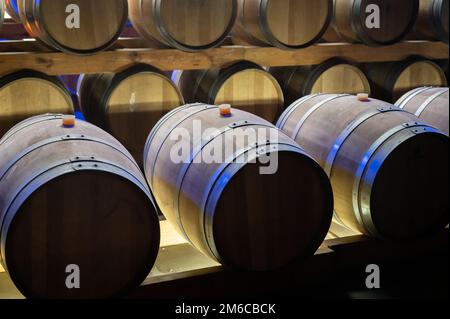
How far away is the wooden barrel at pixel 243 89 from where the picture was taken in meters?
4.30

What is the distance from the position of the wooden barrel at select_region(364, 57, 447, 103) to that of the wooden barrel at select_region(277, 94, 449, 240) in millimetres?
1374

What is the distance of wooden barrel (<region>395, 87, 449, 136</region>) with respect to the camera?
152 inches

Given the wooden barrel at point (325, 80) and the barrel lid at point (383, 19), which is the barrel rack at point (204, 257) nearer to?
the wooden barrel at point (325, 80)

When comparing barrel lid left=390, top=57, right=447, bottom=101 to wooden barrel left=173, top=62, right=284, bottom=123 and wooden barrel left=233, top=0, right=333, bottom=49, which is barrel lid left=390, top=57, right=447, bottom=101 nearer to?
wooden barrel left=233, top=0, right=333, bottom=49

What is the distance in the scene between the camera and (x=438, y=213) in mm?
3379

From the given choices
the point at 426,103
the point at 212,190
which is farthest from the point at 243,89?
the point at 212,190

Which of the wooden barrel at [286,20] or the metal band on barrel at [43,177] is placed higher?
the wooden barrel at [286,20]

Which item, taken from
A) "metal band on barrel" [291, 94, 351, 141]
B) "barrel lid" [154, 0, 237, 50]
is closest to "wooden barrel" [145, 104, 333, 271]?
Answer: "metal band on barrel" [291, 94, 351, 141]

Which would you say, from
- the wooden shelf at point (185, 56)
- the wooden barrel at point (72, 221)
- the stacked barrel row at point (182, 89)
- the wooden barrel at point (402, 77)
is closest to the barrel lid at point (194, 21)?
the wooden shelf at point (185, 56)

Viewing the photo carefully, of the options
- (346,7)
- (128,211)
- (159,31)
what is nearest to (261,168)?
(128,211)

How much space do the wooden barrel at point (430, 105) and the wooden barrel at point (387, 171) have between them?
45 centimetres

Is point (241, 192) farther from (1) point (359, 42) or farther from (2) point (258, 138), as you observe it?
(1) point (359, 42)

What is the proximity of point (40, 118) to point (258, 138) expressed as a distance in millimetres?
1231

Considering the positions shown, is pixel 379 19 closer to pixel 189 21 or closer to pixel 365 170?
pixel 189 21
